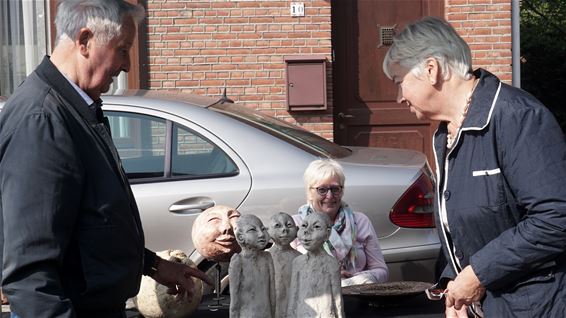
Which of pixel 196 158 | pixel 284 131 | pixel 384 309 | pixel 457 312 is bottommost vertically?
pixel 384 309

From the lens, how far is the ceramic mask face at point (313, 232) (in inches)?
123

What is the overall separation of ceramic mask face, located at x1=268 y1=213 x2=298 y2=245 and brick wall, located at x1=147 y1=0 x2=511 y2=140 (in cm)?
620

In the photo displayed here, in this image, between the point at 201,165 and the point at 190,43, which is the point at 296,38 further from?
the point at 201,165

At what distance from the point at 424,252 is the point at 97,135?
342 cm

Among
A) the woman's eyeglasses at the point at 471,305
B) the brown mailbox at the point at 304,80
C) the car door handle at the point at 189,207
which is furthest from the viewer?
the brown mailbox at the point at 304,80

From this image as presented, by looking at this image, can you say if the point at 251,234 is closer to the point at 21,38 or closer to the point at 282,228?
the point at 282,228

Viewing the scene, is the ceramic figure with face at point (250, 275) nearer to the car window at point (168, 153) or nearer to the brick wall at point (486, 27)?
the car window at point (168, 153)

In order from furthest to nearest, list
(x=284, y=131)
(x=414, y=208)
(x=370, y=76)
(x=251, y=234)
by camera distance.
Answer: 1. (x=370, y=76)
2. (x=284, y=131)
3. (x=414, y=208)
4. (x=251, y=234)

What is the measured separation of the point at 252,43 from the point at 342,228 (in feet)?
16.1

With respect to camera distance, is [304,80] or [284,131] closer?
[284,131]

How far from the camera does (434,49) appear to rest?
282 cm

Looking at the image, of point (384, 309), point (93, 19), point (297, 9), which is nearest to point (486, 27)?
point (297, 9)

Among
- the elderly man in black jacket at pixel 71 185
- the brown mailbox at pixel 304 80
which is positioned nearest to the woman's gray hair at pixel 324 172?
the elderly man in black jacket at pixel 71 185

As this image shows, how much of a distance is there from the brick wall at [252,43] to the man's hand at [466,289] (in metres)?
6.67
